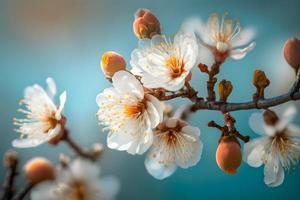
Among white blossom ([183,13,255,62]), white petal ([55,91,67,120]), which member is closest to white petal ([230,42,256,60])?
white blossom ([183,13,255,62])

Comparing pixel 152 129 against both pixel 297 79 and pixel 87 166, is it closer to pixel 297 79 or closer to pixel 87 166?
pixel 297 79

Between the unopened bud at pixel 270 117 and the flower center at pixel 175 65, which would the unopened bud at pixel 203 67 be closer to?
the flower center at pixel 175 65

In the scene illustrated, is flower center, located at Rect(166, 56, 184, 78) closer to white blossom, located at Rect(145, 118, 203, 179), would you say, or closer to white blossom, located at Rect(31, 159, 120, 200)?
white blossom, located at Rect(145, 118, 203, 179)

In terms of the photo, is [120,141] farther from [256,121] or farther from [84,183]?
[84,183]

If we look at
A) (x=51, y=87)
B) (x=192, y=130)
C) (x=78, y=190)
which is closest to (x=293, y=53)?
(x=192, y=130)

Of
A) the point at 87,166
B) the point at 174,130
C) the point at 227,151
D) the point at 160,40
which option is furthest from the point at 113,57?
the point at 87,166

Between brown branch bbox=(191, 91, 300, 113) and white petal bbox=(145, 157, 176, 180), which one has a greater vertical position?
brown branch bbox=(191, 91, 300, 113)
